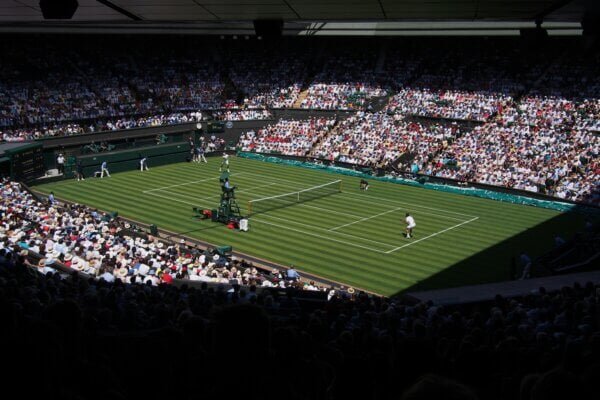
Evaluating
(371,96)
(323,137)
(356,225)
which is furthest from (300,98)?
(356,225)

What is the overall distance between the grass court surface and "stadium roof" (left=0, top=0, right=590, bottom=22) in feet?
53.4

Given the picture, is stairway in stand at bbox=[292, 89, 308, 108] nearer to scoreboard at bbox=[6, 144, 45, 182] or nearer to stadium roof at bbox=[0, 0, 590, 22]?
scoreboard at bbox=[6, 144, 45, 182]

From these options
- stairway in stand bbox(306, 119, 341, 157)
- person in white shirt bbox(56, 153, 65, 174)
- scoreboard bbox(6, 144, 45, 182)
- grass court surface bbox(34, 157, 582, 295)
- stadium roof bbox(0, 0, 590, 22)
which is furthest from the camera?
stairway in stand bbox(306, 119, 341, 157)

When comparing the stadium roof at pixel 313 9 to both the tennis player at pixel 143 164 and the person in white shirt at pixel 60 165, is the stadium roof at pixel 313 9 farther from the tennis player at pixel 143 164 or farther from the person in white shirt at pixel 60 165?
the tennis player at pixel 143 164

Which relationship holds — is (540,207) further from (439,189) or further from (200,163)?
(200,163)

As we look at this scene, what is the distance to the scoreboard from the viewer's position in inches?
1663

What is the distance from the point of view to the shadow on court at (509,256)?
25688mm

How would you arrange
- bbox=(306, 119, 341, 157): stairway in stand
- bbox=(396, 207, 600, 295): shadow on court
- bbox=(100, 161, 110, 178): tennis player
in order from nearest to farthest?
1. bbox=(396, 207, 600, 295): shadow on court
2. bbox=(100, 161, 110, 178): tennis player
3. bbox=(306, 119, 341, 157): stairway in stand

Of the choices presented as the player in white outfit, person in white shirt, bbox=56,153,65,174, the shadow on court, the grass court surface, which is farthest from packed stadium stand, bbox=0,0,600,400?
person in white shirt, bbox=56,153,65,174

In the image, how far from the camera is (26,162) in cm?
4378

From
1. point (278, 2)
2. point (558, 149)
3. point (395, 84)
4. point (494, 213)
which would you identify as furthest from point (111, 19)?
point (395, 84)

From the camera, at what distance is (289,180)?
46438mm

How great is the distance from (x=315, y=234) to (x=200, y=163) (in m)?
23.4

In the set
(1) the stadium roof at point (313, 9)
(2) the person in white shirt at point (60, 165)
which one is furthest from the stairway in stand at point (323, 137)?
(1) the stadium roof at point (313, 9)
